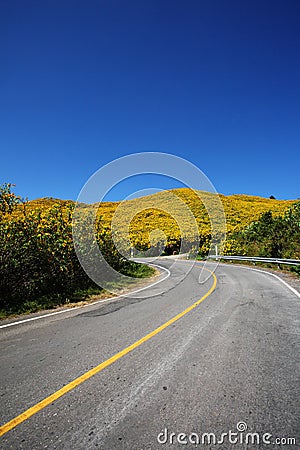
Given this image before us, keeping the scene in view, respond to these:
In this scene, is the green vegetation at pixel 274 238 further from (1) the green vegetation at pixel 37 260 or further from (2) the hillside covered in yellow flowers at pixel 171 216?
(1) the green vegetation at pixel 37 260

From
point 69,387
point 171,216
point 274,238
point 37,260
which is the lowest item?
point 69,387

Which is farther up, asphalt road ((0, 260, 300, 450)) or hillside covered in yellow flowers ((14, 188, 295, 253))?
hillside covered in yellow flowers ((14, 188, 295, 253))

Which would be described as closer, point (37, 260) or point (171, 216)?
point (37, 260)

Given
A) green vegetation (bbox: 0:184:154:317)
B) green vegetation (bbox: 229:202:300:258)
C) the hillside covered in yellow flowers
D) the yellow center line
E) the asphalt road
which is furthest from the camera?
the hillside covered in yellow flowers

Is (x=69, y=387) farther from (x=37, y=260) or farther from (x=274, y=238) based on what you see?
(x=274, y=238)

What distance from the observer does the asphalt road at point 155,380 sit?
7.20 feet

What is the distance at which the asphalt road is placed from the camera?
7.20 feet

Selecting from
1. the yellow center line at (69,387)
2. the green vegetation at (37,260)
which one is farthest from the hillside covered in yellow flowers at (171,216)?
the yellow center line at (69,387)

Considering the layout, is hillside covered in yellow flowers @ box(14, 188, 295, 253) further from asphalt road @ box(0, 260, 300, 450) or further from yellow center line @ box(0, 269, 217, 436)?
yellow center line @ box(0, 269, 217, 436)

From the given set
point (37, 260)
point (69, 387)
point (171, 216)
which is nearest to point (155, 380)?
point (69, 387)

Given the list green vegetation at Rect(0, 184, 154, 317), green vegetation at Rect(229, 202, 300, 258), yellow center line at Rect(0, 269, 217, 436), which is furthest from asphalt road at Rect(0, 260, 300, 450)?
green vegetation at Rect(229, 202, 300, 258)

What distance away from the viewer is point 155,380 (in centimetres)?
305

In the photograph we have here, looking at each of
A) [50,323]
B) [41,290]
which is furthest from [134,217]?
[50,323]

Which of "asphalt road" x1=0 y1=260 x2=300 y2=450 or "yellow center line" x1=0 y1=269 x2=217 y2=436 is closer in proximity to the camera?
"asphalt road" x1=0 y1=260 x2=300 y2=450
